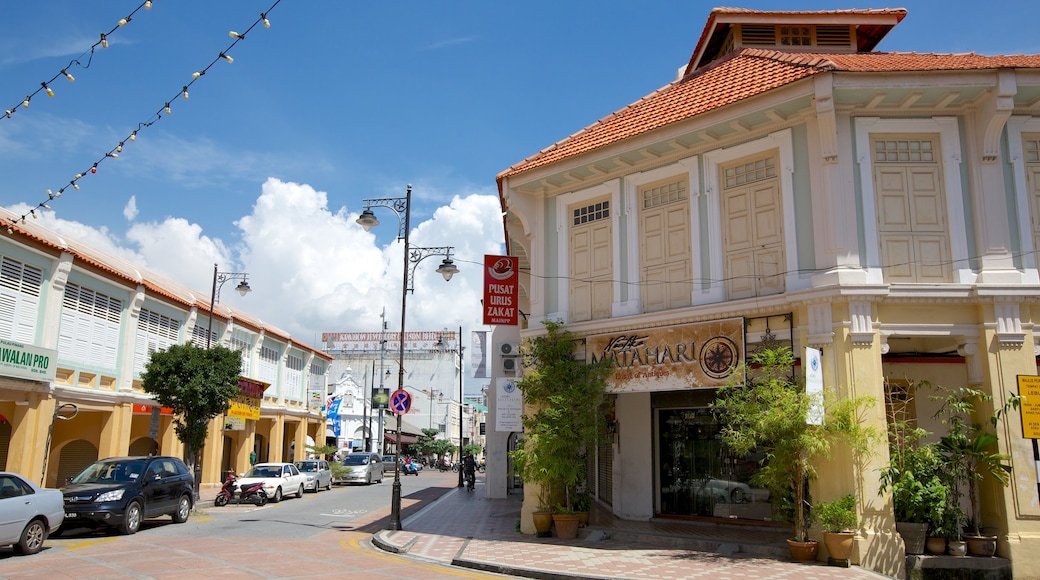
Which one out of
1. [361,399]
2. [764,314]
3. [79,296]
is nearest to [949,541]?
[764,314]

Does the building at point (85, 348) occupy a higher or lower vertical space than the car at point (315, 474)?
higher

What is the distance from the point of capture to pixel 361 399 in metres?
66.9

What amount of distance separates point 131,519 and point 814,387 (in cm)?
1402

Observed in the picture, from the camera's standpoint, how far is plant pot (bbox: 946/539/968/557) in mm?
11695

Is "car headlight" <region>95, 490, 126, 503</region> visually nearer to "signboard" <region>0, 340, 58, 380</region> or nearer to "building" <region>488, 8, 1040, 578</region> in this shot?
"signboard" <region>0, 340, 58, 380</region>

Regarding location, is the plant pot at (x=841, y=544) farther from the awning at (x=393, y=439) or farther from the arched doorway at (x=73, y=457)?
the awning at (x=393, y=439)

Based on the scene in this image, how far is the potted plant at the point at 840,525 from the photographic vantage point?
1170cm

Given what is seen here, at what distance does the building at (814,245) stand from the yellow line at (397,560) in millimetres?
3367

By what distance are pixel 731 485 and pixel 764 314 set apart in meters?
4.79

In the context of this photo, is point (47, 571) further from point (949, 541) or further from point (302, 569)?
point (949, 541)

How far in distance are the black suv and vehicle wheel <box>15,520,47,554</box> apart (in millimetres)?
2235

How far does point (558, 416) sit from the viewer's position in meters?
15.0

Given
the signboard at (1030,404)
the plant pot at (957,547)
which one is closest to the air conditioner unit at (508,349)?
the plant pot at (957,547)

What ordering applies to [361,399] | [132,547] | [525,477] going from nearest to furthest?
[132,547], [525,477], [361,399]
